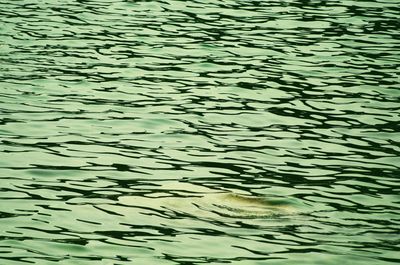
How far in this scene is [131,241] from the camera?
10.0 meters

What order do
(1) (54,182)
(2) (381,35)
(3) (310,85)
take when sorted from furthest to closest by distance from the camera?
1. (2) (381,35)
2. (3) (310,85)
3. (1) (54,182)

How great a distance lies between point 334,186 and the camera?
12.0 m

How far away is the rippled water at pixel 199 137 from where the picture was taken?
1013 centimetres

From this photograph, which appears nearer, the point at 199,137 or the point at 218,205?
the point at 218,205

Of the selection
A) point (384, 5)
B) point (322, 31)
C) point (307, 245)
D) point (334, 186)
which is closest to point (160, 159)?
point (334, 186)

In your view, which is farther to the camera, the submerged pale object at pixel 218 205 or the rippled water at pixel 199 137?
the submerged pale object at pixel 218 205

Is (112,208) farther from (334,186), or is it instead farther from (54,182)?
(334,186)

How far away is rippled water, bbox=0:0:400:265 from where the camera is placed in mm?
10133

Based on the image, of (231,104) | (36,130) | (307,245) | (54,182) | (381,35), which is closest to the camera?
(307,245)

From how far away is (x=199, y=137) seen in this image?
553 inches

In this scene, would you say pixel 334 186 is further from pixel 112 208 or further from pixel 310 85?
pixel 310 85

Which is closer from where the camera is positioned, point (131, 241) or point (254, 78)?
point (131, 241)

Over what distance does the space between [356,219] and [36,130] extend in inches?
228

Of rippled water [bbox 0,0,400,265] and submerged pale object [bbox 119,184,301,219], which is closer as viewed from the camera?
rippled water [bbox 0,0,400,265]
